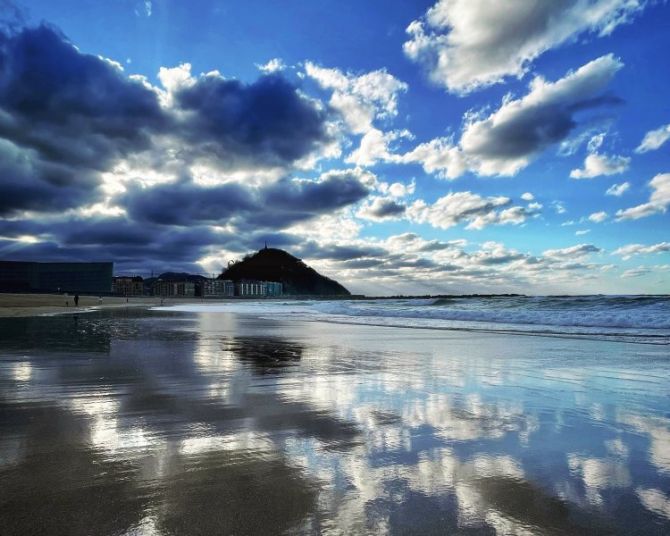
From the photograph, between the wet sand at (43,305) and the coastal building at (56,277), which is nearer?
the wet sand at (43,305)

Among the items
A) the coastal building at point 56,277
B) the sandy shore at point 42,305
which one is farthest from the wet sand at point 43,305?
the coastal building at point 56,277

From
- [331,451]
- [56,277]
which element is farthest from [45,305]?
[56,277]

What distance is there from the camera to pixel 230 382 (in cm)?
782

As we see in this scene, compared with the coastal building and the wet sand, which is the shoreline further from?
the coastal building

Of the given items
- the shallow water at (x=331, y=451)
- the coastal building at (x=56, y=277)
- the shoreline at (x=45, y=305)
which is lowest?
the shallow water at (x=331, y=451)

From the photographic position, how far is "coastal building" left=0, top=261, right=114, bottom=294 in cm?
16738

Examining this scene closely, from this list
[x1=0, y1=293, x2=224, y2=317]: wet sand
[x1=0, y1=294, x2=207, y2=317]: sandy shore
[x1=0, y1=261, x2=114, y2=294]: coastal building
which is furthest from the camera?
[x1=0, y1=261, x2=114, y2=294]: coastal building

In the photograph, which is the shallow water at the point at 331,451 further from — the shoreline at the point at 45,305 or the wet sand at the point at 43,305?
the wet sand at the point at 43,305

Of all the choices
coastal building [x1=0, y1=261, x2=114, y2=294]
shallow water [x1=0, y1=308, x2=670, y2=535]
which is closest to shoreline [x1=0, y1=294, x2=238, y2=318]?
shallow water [x1=0, y1=308, x2=670, y2=535]

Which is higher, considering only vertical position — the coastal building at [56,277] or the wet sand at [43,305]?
the coastal building at [56,277]

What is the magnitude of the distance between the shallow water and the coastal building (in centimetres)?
18759

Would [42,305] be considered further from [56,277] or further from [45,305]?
[56,277]

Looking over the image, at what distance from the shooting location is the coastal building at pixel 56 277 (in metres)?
167

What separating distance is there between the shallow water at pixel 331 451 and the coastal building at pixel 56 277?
7385 inches
